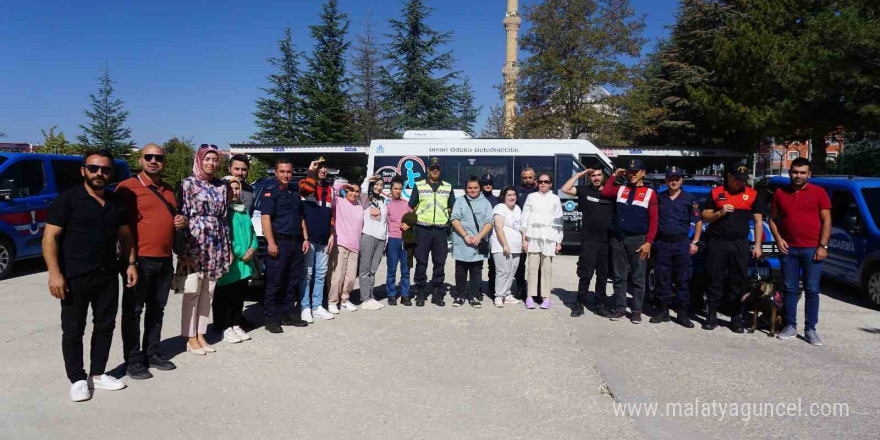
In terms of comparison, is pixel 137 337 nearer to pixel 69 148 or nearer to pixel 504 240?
pixel 504 240

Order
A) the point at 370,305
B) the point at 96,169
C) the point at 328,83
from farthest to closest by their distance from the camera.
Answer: the point at 328,83 < the point at 370,305 < the point at 96,169

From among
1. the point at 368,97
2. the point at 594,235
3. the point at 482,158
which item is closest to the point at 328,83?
the point at 368,97

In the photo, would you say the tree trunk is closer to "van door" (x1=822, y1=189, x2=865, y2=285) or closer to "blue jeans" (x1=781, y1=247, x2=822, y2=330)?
"van door" (x1=822, y1=189, x2=865, y2=285)

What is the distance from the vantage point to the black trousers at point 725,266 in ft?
20.1

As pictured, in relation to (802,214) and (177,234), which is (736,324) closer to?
(802,214)

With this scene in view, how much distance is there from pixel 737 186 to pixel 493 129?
3012 cm

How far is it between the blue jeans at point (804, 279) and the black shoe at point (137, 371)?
6291 millimetres

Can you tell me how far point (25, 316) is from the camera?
6.69 meters

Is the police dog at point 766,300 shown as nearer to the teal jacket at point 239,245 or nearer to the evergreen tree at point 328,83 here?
the teal jacket at point 239,245

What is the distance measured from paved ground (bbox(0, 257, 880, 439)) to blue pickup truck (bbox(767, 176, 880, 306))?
4.20 ft

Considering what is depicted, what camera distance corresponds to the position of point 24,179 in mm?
9438

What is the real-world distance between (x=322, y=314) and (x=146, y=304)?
2282mm

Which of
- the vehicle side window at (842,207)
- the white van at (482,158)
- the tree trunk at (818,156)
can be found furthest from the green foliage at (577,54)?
the vehicle side window at (842,207)

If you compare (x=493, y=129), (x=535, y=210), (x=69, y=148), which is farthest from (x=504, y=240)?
(x=493, y=129)
